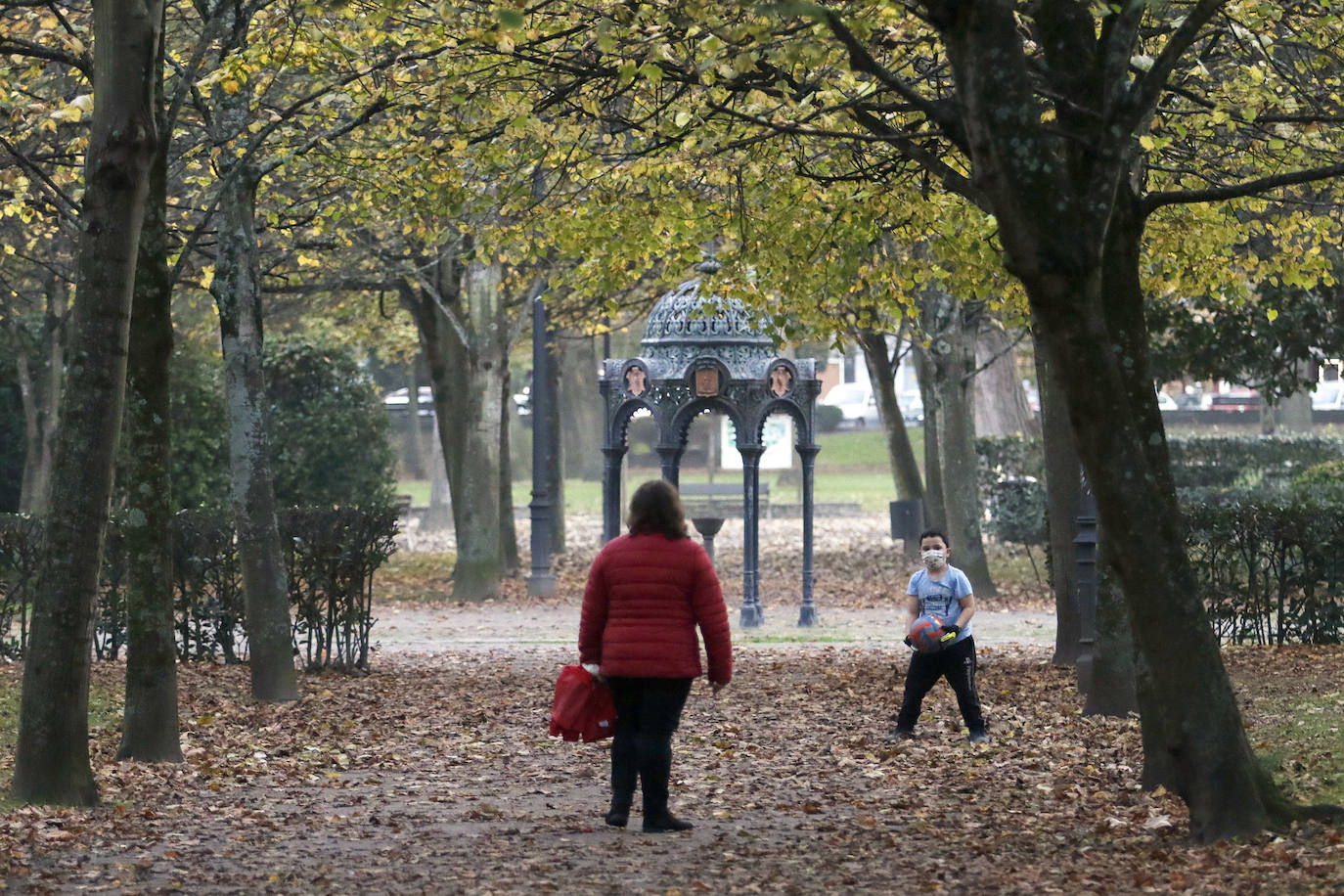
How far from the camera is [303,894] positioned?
6.57 m

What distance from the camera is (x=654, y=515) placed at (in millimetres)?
7766

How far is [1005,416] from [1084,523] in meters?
22.8

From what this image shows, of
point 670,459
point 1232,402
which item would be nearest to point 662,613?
point 670,459

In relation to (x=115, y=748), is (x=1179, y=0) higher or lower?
higher

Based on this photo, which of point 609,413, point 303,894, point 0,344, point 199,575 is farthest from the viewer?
point 0,344

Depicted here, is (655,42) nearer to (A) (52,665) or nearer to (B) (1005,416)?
(A) (52,665)

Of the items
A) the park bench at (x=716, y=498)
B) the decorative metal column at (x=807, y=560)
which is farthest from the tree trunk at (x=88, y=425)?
the park bench at (x=716, y=498)

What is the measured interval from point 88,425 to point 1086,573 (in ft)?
25.8

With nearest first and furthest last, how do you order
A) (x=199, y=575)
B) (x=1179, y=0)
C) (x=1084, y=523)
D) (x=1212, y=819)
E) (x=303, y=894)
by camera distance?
(x=303, y=894) < (x=1212, y=819) < (x=1179, y=0) < (x=1084, y=523) < (x=199, y=575)

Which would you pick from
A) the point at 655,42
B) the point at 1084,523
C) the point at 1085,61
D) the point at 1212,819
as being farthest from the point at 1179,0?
the point at 1084,523

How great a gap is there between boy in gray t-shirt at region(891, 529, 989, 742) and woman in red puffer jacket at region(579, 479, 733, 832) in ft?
10.7

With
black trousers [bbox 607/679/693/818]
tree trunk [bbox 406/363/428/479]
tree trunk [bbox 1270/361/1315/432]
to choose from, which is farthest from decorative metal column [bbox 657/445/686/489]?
tree trunk [bbox 1270/361/1315/432]

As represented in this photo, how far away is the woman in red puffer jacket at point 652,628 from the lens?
7.66 metres

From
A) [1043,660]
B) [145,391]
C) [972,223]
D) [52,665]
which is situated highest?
[972,223]
